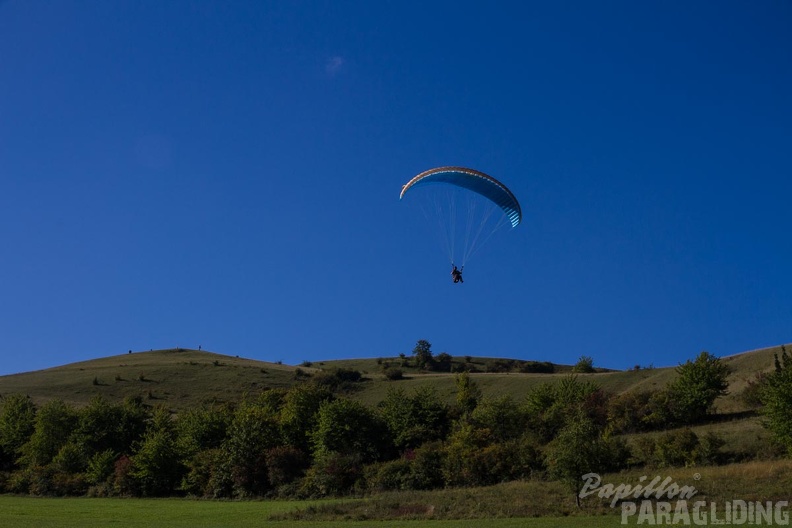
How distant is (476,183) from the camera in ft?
138

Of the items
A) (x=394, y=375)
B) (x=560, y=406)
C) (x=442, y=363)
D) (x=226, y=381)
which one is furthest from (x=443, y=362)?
(x=560, y=406)

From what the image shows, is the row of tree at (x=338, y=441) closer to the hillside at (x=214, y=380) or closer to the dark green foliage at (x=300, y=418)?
the dark green foliage at (x=300, y=418)

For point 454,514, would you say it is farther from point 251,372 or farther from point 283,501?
point 251,372

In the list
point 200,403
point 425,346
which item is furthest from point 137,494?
point 425,346

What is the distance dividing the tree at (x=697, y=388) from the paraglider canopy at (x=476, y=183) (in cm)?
2887

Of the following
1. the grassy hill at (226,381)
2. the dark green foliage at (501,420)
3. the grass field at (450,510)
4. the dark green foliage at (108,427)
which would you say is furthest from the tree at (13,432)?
the dark green foliage at (501,420)

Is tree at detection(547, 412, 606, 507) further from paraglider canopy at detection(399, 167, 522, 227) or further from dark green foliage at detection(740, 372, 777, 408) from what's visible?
dark green foliage at detection(740, 372, 777, 408)

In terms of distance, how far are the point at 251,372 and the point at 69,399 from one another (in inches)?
1162

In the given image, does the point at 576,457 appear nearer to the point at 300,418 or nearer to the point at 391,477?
the point at 391,477

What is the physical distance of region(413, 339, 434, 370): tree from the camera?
5541 inches

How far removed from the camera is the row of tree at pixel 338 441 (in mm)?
49969

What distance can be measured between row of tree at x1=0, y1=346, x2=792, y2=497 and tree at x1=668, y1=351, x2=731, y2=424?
11 cm

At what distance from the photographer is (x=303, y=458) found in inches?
2339

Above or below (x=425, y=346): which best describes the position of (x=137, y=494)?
below
